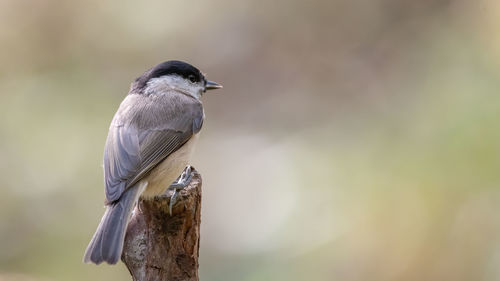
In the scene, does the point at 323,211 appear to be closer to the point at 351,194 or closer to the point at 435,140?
the point at 351,194

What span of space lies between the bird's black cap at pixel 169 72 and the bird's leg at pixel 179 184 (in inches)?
25.8

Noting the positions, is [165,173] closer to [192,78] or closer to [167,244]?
[167,244]

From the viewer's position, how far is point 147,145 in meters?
3.62

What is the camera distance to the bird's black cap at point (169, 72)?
4121mm

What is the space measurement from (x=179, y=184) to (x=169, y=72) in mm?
945

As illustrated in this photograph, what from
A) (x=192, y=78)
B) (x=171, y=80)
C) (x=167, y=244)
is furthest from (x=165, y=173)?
(x=192, y=78)

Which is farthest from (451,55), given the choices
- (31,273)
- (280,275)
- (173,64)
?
(31,273)

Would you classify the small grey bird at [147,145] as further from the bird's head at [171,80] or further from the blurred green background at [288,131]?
the blurred green background at [288,131]

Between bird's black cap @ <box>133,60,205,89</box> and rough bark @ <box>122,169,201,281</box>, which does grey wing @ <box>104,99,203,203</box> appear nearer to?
rough bark @ <box>122,169,201,281</box>

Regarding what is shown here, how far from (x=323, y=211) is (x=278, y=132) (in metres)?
1.62

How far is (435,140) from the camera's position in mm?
5469

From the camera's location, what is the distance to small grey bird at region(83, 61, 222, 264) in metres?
3.15

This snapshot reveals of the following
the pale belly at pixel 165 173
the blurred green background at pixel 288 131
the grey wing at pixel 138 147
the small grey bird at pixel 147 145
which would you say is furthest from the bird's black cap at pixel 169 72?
the blurred green background at pixel 288 131

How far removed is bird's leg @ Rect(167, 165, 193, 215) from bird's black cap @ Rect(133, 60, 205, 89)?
0.66m
